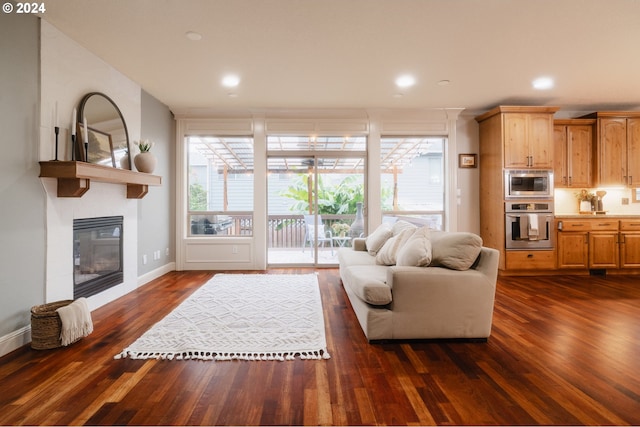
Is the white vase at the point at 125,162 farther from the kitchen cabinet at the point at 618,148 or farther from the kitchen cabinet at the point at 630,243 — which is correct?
the kitchen cabinet at the point at 630,243

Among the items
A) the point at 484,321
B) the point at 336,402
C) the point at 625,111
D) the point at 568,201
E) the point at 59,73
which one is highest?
the point at 625,111

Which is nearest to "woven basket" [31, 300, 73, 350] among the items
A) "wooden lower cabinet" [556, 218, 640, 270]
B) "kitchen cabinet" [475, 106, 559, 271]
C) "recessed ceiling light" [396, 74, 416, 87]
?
"recessed ceiling light" [396, 74, 416, 87]

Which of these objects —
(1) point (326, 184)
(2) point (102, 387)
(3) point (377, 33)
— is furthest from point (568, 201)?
(2) point (102, 387)

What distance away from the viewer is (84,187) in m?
2.74

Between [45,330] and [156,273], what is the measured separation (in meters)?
→ 2.32

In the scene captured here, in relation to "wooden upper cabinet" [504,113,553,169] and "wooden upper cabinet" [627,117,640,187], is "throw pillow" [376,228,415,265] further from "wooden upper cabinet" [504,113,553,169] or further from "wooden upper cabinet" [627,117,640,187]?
"wooden upper cabinet" [627,117,640,187]

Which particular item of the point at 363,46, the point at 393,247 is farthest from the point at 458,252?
the point at 363,46

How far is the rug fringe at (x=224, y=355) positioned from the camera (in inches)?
84.5

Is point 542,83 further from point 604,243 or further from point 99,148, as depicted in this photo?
point 99,148

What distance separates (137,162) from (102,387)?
2.73 meters

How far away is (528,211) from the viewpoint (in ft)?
15.3

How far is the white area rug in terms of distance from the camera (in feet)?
7.27

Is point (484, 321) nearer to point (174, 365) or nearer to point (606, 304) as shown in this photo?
point (606, 304)

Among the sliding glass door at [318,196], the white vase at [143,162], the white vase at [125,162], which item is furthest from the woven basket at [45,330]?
the sliding glass door at [318,196]
